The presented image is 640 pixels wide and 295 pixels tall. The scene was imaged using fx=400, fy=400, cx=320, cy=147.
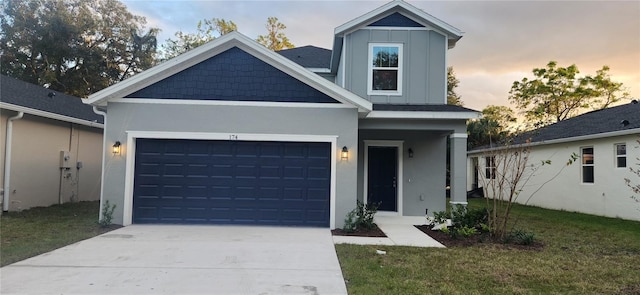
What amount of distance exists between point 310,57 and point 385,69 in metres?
4.76

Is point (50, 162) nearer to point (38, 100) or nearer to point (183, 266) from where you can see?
point (38, 100)

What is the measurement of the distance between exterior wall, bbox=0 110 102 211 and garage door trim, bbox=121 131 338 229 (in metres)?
4.02

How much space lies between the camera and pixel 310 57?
1538 cm

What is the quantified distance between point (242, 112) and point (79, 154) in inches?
304

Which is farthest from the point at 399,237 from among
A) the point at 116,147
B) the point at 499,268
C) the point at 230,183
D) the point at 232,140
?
the point at 116,147

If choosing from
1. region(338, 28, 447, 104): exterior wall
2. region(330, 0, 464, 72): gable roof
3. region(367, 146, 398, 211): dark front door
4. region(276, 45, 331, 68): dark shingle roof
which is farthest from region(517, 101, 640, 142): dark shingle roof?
region(276, 45, 331, 68): dark shingle roof

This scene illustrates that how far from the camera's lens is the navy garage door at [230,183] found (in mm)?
9258

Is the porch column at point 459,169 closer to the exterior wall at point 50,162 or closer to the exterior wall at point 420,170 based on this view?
the exterior wall at point 420,170

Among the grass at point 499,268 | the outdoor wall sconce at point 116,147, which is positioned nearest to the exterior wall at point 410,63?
the grass at point 499,268

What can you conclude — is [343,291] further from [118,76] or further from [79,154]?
[118,76]

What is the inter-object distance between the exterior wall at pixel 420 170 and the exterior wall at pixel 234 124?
104 inches

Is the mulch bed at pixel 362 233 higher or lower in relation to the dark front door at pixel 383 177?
lower

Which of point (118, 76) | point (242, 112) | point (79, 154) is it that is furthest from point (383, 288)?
point (118, 76)

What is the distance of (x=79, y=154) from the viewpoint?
13523mm
